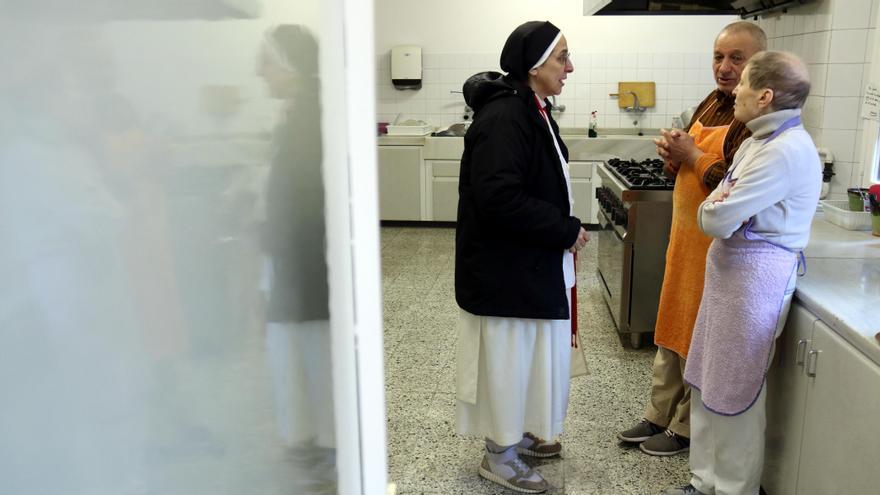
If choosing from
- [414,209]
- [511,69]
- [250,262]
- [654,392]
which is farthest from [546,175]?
[414,209]

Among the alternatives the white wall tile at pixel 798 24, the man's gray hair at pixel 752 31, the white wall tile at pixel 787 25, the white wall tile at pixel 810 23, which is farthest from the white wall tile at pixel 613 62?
the man's gray hair at pixel 752 31

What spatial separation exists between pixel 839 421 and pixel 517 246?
3.15 ft

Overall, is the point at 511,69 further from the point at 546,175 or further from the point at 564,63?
the point at 546,175

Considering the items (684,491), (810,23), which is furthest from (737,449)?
(810,23)

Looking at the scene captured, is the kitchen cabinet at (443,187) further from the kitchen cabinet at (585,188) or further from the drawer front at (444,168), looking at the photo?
the kitchen cabinet at (585,188)

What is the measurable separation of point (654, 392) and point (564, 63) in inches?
50.4

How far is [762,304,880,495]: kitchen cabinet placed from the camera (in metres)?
1.63

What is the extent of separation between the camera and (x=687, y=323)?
2.41 m

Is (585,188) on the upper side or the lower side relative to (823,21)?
lower

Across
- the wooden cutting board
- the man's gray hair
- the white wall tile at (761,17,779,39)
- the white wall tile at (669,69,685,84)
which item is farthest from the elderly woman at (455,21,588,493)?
the white wall tile at (669,69,685,84)

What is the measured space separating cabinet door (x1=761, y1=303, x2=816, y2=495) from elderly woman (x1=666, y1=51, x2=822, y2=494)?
0.23 ft

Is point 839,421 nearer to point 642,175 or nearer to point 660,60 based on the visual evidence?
point 642,175

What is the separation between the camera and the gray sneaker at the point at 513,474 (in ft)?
7.70

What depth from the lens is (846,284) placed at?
203cm
